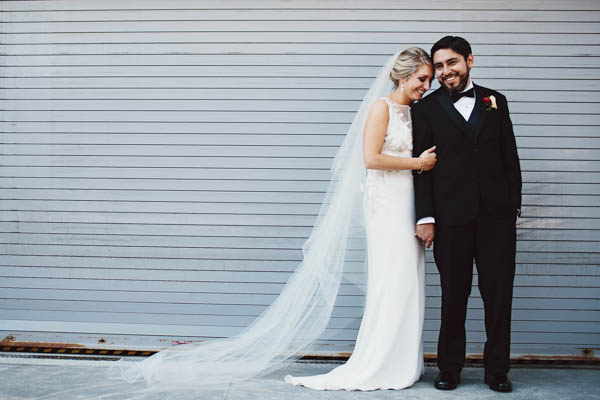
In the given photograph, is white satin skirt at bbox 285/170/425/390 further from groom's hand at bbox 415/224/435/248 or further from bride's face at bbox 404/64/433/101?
bride's face at bbox 404/64/433/101

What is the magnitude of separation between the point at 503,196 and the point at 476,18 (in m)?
1.65

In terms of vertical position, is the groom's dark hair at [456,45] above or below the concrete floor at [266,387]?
above

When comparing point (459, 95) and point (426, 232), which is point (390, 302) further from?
point (459, 95)

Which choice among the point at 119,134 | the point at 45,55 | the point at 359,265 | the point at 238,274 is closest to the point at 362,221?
the point at 359,265

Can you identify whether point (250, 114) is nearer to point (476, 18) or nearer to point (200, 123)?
point (200, 123)

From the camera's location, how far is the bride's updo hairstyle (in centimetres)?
372

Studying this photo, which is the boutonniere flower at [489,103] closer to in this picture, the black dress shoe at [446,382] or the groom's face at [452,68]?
the groom's face at [452,68]

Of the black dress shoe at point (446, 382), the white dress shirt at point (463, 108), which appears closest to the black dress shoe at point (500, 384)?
the black dress shoe at point (446, 382)

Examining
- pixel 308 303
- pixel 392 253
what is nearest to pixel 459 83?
pixel 392 253

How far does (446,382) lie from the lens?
3766 millimetres

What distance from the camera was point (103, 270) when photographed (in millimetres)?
4883

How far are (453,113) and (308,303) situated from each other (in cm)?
148

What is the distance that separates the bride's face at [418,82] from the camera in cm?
373

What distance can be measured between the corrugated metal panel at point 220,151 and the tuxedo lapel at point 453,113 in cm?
106
